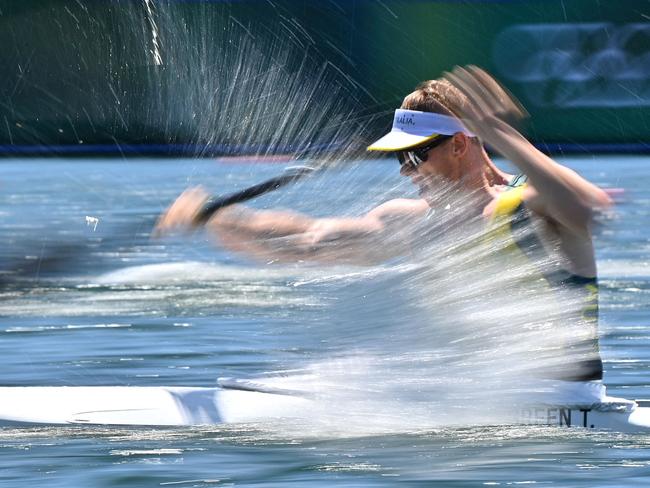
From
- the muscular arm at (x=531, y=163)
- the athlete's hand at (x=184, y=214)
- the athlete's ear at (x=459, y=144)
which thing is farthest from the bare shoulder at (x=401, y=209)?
the athlete's hand at (x=184, y=214)

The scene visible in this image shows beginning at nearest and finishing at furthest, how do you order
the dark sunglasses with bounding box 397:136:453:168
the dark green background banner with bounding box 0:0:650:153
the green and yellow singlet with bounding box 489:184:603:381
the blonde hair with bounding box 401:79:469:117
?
the green and yellow singlet with bounding box 489:184:603:381 → the blonde hair with bounding box 401:79:469:117 → the dark sunglasses with bounding box 397:136:453:168 → the dark green background banner with bounding box 0:0:650:153

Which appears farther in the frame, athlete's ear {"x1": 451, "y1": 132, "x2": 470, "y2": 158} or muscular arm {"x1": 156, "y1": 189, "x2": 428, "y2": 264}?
muscular arm {"x1": 156, "y1": 189, "x2": 428, "y2": 264}

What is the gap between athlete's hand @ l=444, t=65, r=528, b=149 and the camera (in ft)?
16.0

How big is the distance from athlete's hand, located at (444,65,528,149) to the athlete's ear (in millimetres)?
196

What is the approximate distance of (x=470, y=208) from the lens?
5180 millimetres

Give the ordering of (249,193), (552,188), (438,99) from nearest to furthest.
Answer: (552,188), (438,99), (249,193)

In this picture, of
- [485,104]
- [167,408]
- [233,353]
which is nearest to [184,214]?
[167,408]

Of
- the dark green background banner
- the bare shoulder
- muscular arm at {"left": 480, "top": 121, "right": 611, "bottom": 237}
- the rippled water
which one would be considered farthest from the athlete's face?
the dark green background banner

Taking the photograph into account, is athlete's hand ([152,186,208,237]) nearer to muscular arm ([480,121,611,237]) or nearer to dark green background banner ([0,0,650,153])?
muscular arm ([480,121,611,237])

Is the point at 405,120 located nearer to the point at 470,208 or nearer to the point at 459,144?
the point at 459,144

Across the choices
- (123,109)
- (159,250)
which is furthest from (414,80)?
(159,250)

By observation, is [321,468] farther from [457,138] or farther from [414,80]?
[414,80]

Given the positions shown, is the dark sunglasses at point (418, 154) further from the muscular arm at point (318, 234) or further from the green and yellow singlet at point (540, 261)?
the green and yellow singlet at point (540, 261)

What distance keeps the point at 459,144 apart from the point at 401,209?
39cm
